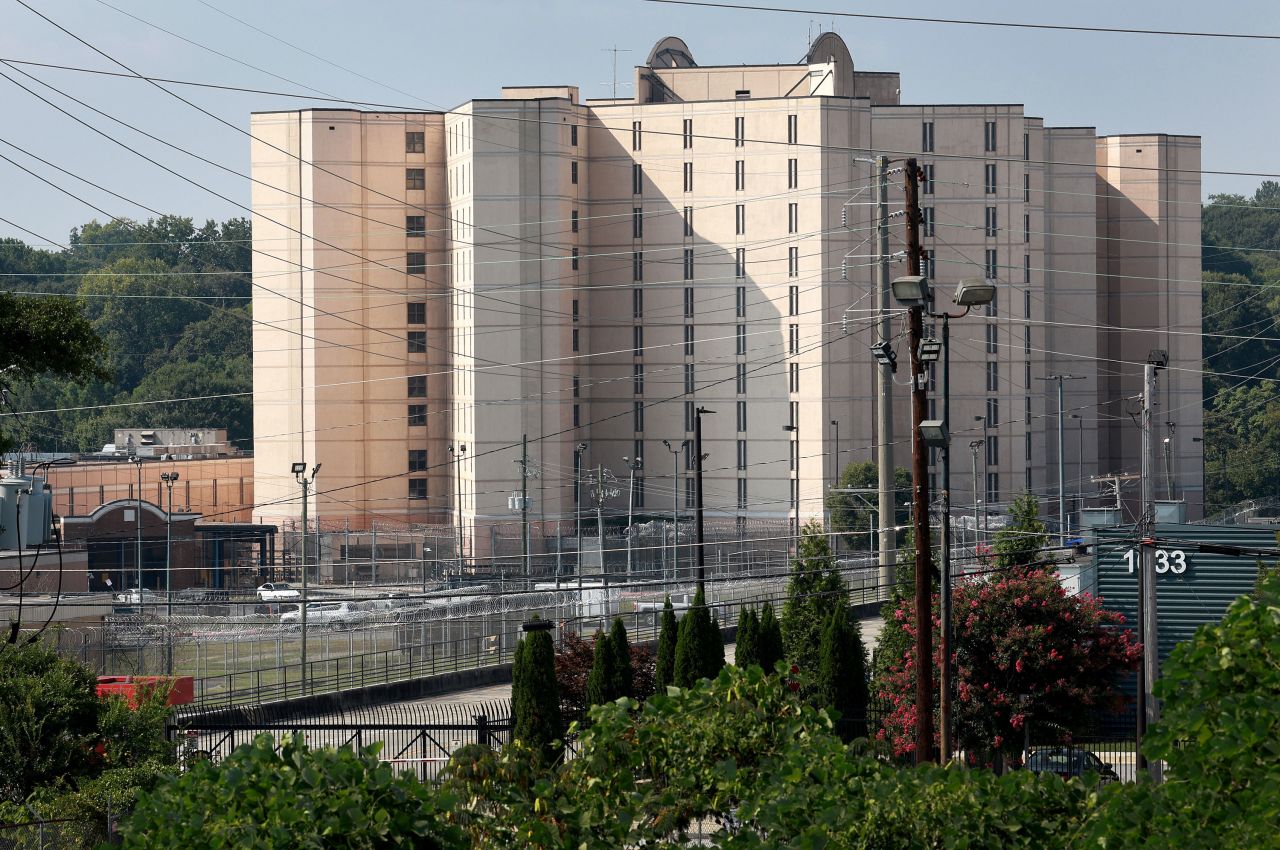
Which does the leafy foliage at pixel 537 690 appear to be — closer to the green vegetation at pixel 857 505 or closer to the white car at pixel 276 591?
the white car at pixel 276 591

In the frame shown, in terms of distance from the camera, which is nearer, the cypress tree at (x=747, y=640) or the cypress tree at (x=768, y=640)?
the cypress tree at (x=747, y=640)

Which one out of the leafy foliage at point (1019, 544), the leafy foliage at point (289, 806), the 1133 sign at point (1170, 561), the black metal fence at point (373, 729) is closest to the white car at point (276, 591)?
the black metal fence at point (373, 729)

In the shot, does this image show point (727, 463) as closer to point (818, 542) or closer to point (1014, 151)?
point (1014, 151)

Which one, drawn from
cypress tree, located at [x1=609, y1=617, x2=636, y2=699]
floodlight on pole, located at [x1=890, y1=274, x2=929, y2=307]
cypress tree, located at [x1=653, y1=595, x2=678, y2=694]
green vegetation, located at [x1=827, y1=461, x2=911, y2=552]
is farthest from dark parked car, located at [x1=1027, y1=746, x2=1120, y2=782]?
green vegetation, located at [x1=827, y1=461, x2=911, y2=552]

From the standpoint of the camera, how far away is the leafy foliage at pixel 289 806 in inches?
317

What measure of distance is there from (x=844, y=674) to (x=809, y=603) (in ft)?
24.5

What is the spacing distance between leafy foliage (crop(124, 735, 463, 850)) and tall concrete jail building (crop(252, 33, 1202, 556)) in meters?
79.4

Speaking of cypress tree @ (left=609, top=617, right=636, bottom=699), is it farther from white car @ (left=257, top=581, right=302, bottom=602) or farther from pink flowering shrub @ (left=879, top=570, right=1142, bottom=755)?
white car @ (left=257, top=581, right=302, bottom=602)

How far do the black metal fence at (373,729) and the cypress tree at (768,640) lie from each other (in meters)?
5.58

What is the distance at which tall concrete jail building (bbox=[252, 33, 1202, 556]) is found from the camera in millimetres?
90250

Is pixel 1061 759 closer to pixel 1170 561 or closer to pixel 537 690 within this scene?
pixel 1170 561

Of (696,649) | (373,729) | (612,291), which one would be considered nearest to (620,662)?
(696,649)

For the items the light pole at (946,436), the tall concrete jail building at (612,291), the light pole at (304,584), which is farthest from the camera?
the tall concrete jail building at (612,291)

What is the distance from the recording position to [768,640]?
3394cm
